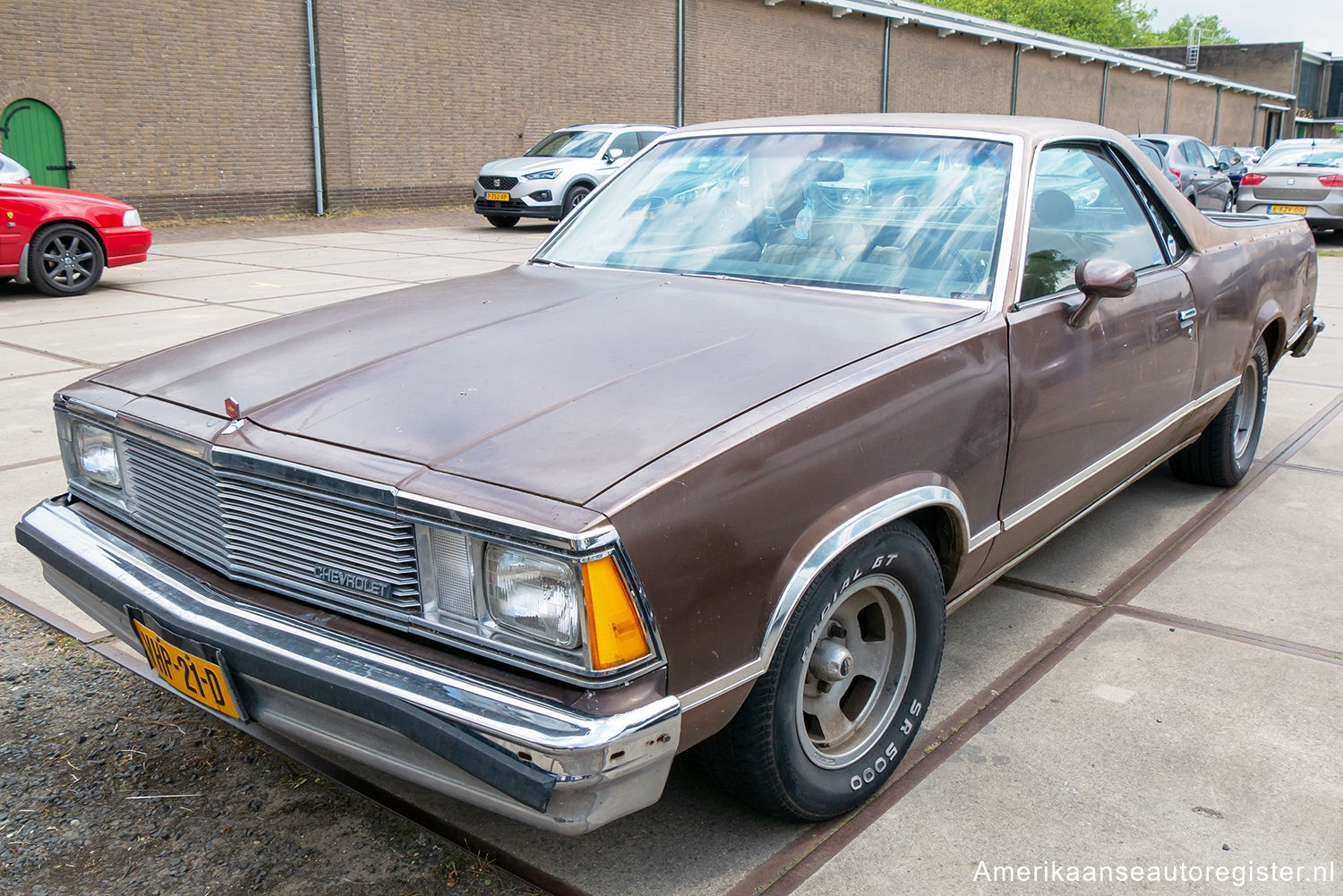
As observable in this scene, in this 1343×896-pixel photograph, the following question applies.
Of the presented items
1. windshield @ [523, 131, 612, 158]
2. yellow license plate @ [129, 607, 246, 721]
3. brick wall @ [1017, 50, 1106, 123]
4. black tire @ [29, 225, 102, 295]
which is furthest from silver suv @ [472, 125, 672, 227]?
brick wall @ [1017, 50, 1106, 123]

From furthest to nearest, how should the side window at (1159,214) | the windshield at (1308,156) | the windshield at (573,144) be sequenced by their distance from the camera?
the windshield at (573,144) → the windshield at (1308,156) → the side window at (1159,214)

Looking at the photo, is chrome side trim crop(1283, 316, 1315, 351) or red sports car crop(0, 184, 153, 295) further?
red sports car crop(0, 184, 153, 295)

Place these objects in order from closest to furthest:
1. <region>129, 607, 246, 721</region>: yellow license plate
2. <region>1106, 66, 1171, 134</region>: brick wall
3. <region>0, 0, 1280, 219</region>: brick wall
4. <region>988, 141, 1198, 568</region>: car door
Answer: <region>129, 607, 246, 721</region>: yellow license plate
<region>988, 141, 1198, 568</region>: car door
<region>0, 0, 1280, 219</region>: brick wall
<region>1106, 66, 1171, 134</region>: brick wall

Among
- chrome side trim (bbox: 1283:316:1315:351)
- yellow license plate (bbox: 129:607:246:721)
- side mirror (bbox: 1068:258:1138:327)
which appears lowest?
yellow license plate (bbox: 129:607:246:721)

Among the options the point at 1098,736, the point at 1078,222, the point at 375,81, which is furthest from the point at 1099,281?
the point at 375,81

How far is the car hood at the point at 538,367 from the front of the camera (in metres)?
2.13

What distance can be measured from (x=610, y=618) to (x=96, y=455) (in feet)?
5.22

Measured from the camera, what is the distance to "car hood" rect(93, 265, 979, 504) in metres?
2.13

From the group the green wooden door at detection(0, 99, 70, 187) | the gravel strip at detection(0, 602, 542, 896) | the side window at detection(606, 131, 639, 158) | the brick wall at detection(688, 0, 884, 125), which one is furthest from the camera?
the brick wall at detection(688, 0, 884, 125)

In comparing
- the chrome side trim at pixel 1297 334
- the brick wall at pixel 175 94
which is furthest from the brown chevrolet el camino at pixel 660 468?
the brick wall at pixel 175 94

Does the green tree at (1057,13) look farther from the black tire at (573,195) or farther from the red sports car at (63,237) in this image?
the red sports car at (63,237)

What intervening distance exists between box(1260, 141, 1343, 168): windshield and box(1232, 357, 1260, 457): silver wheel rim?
537 inches

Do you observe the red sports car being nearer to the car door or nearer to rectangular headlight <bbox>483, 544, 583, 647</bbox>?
the car door

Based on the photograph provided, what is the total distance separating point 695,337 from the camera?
2.69 meters
